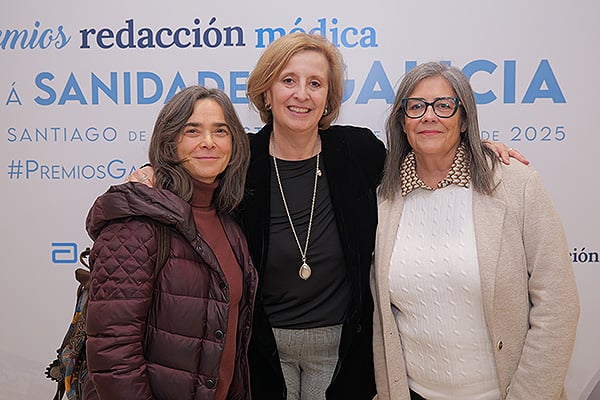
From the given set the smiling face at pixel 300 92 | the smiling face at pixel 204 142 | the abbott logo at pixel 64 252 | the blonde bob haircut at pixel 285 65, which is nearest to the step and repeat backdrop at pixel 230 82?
the abbott logo at pixel 64 252

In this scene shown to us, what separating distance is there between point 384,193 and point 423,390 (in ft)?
2.17

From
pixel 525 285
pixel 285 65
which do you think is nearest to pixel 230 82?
pixel 285 65

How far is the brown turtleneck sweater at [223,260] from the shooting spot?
1657mm

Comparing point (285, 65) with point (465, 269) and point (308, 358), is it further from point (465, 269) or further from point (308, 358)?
point (308, 358)

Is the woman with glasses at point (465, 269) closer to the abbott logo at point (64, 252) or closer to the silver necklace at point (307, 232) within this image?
the silver necklace at point (307, 232)

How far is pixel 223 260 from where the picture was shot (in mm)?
1694

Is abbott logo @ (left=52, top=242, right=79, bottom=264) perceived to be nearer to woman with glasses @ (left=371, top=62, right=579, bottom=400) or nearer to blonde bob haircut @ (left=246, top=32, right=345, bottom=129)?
blonde bob haircut @ (left=246, top=32, right=345, bottom=129)

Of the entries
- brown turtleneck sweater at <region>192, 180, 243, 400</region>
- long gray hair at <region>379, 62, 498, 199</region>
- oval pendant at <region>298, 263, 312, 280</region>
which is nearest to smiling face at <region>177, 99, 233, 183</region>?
brown turtleneck sweater at <region>192, 180, 243, 400</region>

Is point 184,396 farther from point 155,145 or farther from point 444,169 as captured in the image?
point 444,169

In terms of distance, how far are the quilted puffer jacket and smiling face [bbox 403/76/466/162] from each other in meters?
0.74

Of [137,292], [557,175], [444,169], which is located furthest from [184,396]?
[557,175]

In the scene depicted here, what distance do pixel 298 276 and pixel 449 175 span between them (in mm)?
601

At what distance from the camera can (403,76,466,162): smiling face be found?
70.1 inches

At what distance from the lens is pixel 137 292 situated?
1.47 metres
